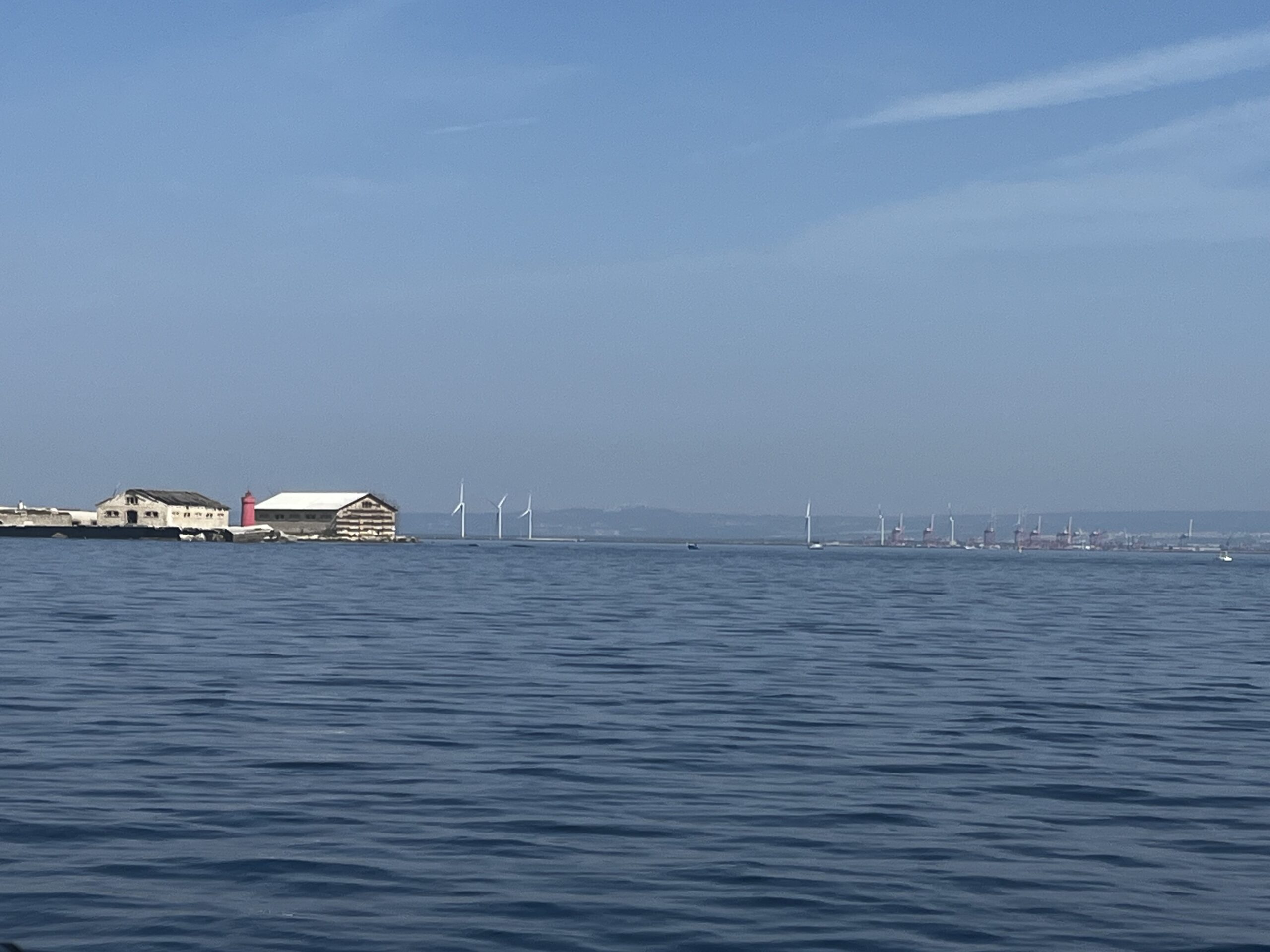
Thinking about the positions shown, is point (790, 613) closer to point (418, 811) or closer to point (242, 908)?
point (418, 811)

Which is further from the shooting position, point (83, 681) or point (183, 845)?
point (83, 681)

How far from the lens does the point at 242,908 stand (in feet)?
43.0

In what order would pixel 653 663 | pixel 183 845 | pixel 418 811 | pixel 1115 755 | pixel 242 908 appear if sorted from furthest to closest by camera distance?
1. pixel 653 663
2. pixel 1115 755
3. pixel 418 811
4. pixel 183 845
5. pixel 242 908

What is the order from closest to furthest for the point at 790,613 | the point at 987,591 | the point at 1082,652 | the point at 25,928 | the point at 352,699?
the point at 25,928
the point at 352,699
the point at 1082,652
the point at 790,613
the point at 987,591

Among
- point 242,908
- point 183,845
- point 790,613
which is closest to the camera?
point 242,908

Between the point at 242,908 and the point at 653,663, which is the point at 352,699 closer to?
the point at 653,663

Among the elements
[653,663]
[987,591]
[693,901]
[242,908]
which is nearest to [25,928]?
[242,908]

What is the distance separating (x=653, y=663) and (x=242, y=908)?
23.9m

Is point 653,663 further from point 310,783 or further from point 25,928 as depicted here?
point 25,928

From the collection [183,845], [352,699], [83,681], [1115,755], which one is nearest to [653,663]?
[352,699]

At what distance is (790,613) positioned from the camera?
202ft

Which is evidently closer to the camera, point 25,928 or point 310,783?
point 25,928

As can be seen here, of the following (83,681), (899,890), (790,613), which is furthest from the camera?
(790,613)

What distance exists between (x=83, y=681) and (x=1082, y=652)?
25.8 metres
